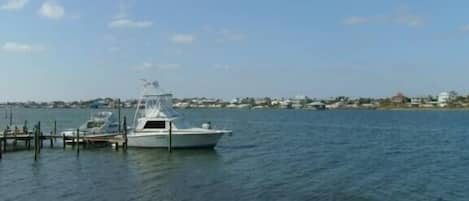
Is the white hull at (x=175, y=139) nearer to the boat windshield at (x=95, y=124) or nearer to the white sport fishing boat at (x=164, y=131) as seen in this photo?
the white sport fishing boat at (x=164, y=131)

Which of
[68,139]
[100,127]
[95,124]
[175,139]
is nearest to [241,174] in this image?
[175,139]

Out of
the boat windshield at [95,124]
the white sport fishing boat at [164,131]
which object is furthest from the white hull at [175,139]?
the boat windshield at [95,124]

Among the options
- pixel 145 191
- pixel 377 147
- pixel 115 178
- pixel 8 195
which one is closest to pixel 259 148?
pixel 377 147

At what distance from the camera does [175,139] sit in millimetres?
48312

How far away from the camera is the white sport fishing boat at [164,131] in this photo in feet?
159

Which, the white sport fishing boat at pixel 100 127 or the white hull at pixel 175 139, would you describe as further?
the white sport fishing boat at pixel 100 127

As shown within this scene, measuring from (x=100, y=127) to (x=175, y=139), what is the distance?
1146 cm

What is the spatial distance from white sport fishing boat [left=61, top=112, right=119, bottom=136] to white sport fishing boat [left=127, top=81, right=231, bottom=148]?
5.06 meters

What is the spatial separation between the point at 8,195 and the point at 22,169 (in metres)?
10.0

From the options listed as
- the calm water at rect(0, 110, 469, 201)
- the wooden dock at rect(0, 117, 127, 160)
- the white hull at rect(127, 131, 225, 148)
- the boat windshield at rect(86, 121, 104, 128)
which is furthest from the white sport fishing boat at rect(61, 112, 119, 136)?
the white hull at rect(127, 131, 225, 148)

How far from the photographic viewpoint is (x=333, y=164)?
3969 cm

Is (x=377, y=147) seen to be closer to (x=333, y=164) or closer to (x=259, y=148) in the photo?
(x=259, y=148)

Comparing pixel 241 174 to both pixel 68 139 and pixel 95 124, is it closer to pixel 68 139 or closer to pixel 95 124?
pixel 68 139

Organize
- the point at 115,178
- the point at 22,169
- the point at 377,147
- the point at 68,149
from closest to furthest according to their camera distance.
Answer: the point at 115,178 < the point at 22,169 < the point at 68,149 < the point at 377,147
